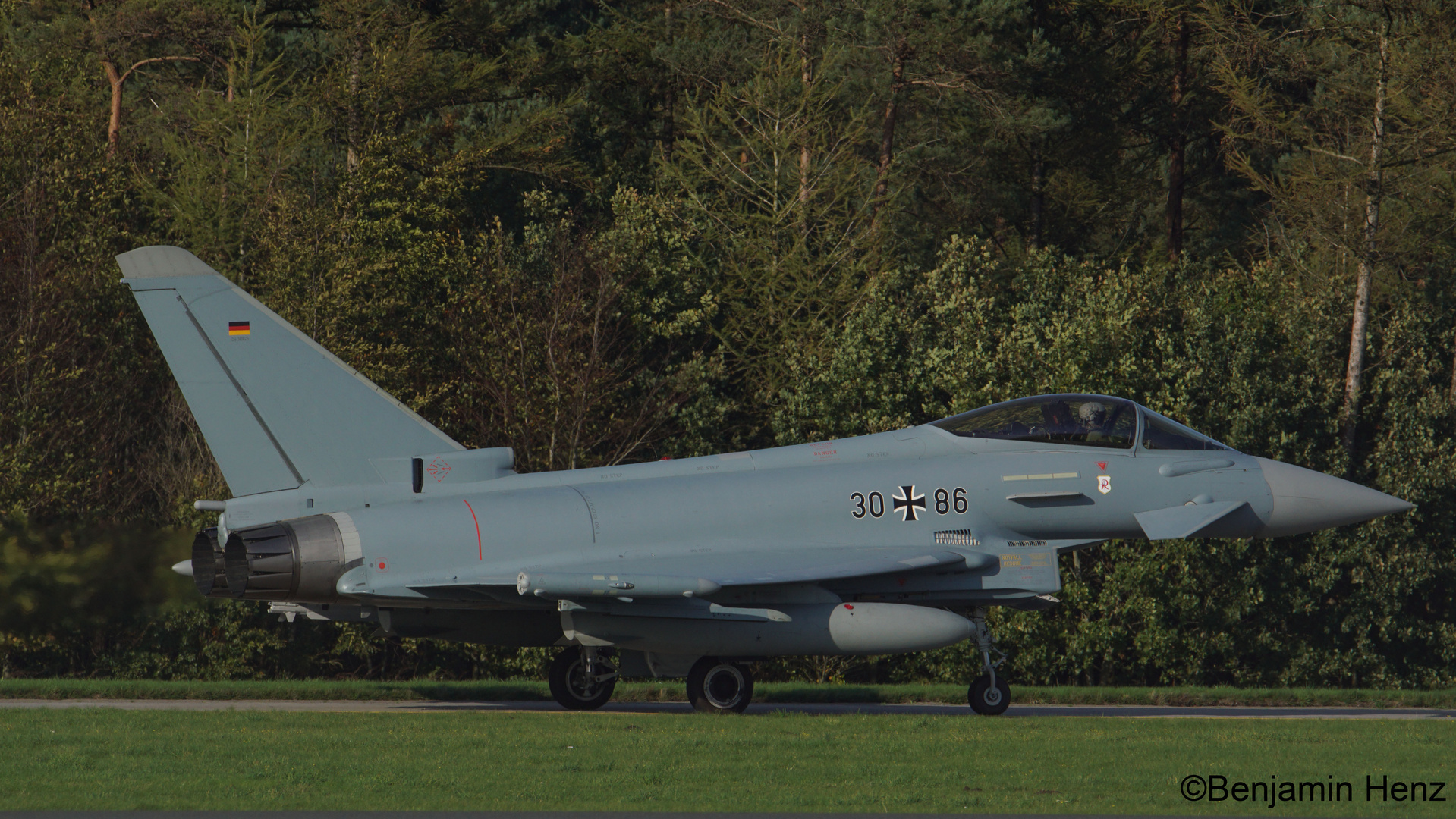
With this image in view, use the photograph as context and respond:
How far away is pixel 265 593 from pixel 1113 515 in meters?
9.12

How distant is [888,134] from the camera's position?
36.0m

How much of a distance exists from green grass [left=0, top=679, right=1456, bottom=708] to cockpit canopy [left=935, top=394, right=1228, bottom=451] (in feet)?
14.6

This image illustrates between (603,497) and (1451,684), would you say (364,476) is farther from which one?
(1451,684)

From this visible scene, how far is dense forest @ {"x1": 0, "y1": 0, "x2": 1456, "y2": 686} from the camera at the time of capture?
85.5 ft

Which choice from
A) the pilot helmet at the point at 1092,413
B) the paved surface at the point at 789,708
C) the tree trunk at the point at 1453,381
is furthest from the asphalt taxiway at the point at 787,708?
the tree trunk at the point at 1453,381

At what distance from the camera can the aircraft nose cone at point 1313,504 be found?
16.5 m

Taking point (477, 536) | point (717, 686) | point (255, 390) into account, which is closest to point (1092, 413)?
point (717, 686)

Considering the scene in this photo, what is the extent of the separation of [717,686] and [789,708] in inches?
77.7

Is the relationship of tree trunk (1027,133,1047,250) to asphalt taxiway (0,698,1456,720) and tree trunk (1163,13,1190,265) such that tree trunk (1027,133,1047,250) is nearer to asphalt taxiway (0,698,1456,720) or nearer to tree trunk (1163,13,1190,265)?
tree trunk (1163,13,1190,265)

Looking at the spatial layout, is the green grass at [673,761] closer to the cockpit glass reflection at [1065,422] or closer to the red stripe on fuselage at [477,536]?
the red stripe on fuselage at [477,536]

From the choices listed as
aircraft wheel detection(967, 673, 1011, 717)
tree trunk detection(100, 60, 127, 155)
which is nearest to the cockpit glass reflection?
aircraft wheel detection(967, 673, 1011, 717)

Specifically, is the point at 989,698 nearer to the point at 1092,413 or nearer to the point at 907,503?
the point at 907,503

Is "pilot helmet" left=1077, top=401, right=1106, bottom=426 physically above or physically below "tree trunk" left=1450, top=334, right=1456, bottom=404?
below

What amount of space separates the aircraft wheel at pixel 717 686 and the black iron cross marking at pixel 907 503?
246 cm
